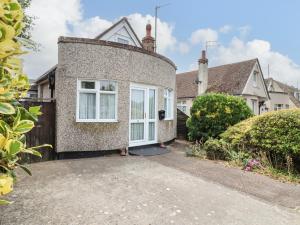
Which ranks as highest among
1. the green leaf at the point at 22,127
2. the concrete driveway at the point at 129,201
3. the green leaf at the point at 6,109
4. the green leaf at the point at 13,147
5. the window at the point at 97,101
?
the window at the point at 97,101

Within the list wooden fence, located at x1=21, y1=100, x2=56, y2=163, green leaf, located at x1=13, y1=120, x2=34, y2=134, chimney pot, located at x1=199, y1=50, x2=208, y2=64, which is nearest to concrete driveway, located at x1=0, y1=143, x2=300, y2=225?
wooden fence, located at x1=21, y1=100, x2=56, y2=163

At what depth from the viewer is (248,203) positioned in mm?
4742

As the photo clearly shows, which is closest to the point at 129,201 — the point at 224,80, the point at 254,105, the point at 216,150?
the point at 216,150

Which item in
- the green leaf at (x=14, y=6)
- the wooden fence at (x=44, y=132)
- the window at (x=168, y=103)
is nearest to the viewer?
the green leaf at (x=14, y=6)

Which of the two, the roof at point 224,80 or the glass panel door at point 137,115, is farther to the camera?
the roof at point 224,80

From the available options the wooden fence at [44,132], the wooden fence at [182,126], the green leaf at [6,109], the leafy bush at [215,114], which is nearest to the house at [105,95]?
the wooden fence at [44,132]

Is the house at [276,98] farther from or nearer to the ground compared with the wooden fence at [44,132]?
farther from the ground

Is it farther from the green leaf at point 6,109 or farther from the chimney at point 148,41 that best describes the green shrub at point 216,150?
the green leaf at point 6,109

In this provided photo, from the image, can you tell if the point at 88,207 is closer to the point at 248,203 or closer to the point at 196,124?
the point at 248,203

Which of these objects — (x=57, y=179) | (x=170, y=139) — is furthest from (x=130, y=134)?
(x=57, y=179)

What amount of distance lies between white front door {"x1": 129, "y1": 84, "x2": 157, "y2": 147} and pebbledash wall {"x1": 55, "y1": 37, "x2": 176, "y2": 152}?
1.35ft

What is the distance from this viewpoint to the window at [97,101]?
8336 millimetres

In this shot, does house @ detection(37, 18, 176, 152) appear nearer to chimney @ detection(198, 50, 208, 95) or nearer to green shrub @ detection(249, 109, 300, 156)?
green shrub @ detection(249, 109, 300, 156)

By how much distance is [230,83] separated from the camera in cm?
2161
